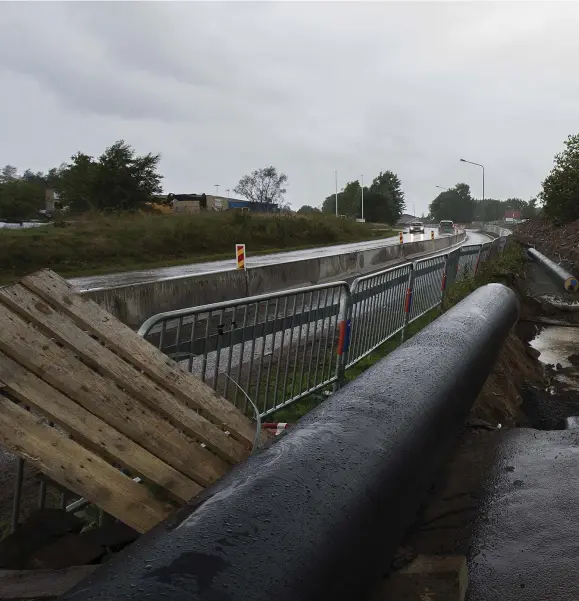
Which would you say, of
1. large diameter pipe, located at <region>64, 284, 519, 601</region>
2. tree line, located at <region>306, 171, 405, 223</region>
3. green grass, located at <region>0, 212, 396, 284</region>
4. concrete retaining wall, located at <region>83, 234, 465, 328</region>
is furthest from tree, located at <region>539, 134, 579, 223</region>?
tree line, located at <region>306, 171, 405, 223</region>

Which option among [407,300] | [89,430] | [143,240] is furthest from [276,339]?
[143,240]

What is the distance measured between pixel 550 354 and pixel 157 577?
8.97 m

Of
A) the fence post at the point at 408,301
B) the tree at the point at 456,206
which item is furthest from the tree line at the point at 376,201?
the fence post at the point at 408,301

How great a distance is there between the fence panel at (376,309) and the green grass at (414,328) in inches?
6.9

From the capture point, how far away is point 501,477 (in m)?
3.25

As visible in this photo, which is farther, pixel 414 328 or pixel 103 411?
pixel 414 328

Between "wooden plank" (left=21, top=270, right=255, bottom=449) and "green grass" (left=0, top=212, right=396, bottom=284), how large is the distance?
703 inches

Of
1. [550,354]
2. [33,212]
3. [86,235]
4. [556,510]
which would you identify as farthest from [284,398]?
[33,212]

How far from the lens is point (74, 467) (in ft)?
7.28

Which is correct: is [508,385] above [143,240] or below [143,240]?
below

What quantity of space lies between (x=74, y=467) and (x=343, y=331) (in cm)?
322

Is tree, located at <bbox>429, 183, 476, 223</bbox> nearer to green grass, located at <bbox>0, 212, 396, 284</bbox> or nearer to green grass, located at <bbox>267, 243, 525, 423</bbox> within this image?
green grass, located at <bbox>0, 212, 396, 284</bbox>

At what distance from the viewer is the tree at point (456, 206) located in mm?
163125

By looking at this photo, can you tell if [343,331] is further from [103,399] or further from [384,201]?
[384,201]
